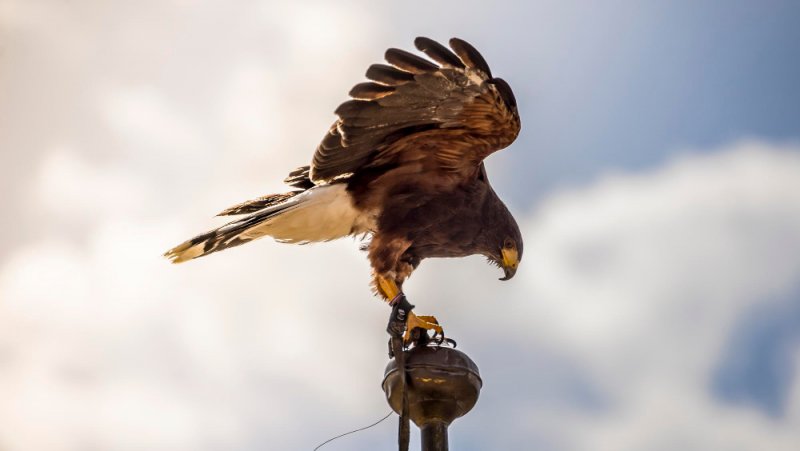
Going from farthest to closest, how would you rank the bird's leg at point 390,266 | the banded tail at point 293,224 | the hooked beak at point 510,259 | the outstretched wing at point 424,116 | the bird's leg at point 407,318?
1. the banded tail at point 293,224
2. the hooked beak at point 510,259
3. the bird's leg at point 390,266
4. the outstretched wing at point 424,116
5. the bird's leg at point 407,318

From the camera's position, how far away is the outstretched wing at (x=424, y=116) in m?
5.58

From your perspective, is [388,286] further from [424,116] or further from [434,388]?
[434,388]

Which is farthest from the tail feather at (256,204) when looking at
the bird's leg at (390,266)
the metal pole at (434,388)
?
the metal pole at (434,388)

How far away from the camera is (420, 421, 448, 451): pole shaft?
3924 millimetres

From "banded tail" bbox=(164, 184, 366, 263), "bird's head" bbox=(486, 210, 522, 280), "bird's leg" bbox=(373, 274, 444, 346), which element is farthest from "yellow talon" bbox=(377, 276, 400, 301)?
"bird's head" bbox=(486, 210, 522, 280)

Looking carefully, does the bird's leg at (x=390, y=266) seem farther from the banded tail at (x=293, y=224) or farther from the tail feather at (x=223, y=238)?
the tail feather at (x=223, y=238)

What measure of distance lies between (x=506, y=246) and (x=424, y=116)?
1023mm

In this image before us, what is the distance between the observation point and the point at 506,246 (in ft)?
20.5

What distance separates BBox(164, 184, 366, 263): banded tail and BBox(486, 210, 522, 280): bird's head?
2.97 ft

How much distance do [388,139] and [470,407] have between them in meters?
2.45

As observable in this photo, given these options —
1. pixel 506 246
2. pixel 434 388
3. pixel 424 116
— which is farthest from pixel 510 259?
pixel 434 388

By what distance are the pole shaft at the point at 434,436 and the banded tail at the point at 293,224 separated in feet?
8.38

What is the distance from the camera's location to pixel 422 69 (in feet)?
18.3

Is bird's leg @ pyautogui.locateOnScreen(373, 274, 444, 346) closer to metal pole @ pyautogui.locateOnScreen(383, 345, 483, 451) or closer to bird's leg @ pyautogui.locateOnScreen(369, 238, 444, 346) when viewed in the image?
bird's leg @ pyautogui.locateOnScreen(369, 238, 444, 346)
